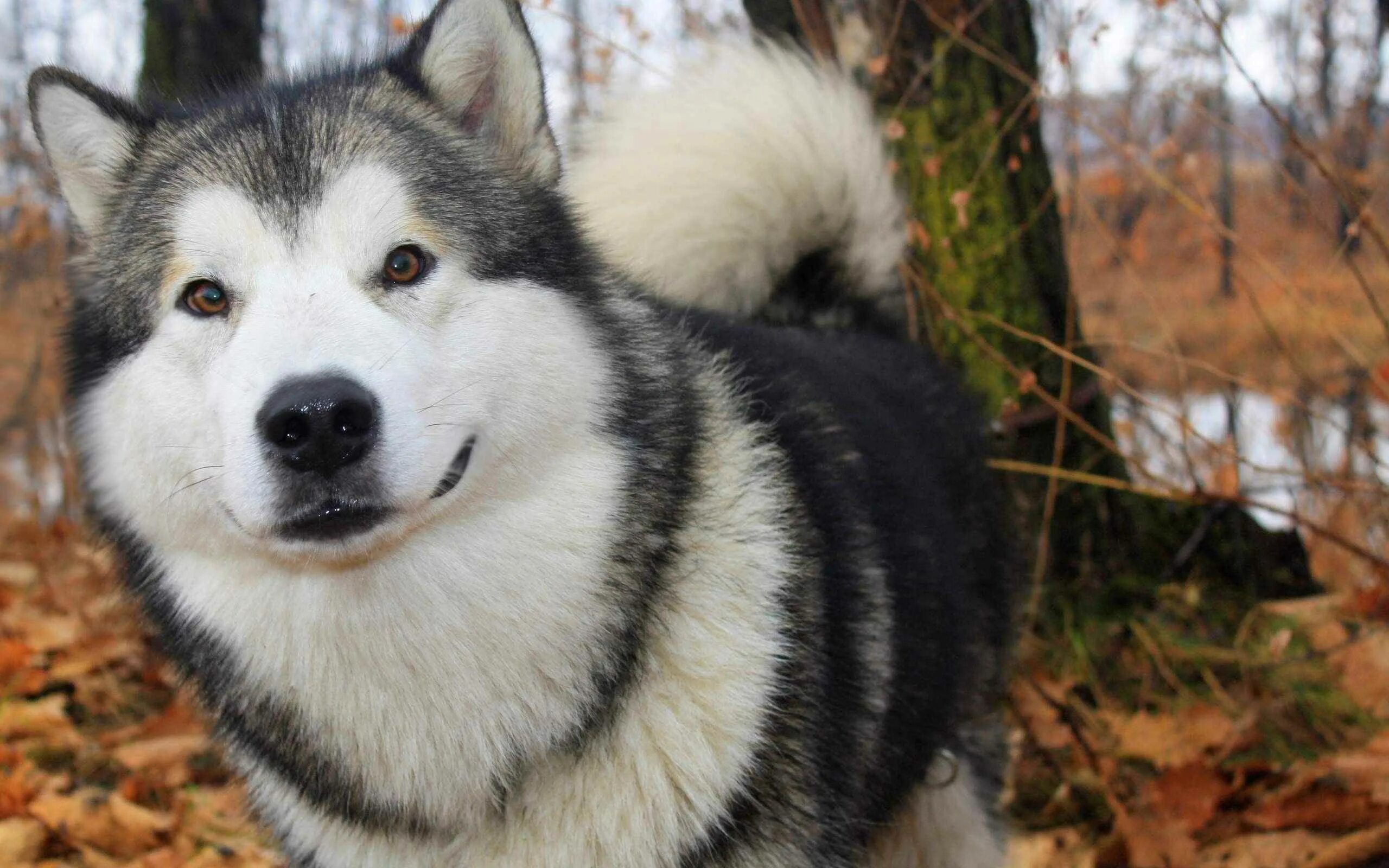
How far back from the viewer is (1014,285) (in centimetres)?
377

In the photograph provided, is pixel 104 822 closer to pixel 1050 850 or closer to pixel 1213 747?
pixel 1050 850

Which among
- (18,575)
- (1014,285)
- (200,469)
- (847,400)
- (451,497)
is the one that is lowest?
(18,575)

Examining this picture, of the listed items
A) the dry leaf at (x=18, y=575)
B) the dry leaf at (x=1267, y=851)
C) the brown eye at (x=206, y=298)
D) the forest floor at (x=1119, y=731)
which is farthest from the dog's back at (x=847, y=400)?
the dry leaf at (x=18, y=575)

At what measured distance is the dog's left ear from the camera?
84.7 inches

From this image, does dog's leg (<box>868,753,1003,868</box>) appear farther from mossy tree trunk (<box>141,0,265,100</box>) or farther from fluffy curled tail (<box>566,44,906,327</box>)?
mossy tree trunk (<box>141,0,265,100</box>)

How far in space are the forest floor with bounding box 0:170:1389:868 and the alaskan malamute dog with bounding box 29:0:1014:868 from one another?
Result: 0.46m

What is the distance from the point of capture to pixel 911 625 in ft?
7.82

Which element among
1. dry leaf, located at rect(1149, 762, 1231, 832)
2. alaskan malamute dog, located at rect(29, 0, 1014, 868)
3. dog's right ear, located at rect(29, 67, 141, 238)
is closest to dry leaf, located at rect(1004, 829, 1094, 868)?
dry leaf, located at rect(1149, 762, 1231, 832)

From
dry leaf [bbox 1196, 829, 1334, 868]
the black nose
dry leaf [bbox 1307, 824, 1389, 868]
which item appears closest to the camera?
the black nose

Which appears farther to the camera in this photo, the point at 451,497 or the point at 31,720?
the point at 31,720

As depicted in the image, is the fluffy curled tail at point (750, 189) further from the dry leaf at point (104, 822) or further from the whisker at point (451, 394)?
the dry leaf at point (104, 822)

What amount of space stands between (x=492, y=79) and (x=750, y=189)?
0.98 m

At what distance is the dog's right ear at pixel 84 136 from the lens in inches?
83.5

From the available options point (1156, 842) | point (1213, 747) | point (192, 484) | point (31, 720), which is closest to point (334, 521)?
point (192, 484)
